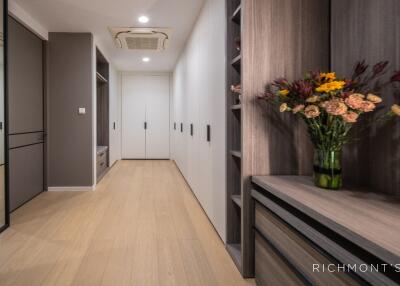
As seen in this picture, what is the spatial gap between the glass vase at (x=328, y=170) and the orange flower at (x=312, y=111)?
22 cm

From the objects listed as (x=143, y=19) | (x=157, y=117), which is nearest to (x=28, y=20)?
(x=143, y=19)

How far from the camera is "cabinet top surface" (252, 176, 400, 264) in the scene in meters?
0.93

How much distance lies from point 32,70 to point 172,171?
363cm

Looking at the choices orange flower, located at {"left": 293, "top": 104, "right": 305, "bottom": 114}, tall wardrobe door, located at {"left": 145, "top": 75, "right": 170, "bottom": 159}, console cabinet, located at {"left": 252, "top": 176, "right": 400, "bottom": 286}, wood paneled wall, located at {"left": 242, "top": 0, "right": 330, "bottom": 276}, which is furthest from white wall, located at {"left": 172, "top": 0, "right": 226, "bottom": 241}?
tall wardrobe door, located at {"left": 145, "top": 75, "right": 170, "bottom": 159}

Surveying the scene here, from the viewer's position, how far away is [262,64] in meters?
2.12

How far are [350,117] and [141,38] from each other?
4384 mm

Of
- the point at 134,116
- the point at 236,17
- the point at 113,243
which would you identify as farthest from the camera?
the point at 134,116

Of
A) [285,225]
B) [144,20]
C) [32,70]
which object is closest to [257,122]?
[285,225]

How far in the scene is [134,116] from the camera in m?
9.39

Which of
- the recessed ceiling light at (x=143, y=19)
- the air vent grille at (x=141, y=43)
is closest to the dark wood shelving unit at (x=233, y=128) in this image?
the recessed ceiling light at (x=143, y=19)

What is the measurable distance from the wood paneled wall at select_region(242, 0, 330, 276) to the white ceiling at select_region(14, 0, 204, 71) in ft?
6.28

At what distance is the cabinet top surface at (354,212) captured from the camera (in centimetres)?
93

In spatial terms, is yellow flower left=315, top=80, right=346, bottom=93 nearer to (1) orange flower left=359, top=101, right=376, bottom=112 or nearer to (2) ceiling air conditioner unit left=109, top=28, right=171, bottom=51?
(1) orange flower left=359, top=101, right=376, bottom=112

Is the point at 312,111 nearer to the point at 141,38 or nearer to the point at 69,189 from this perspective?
the point at 141,38
